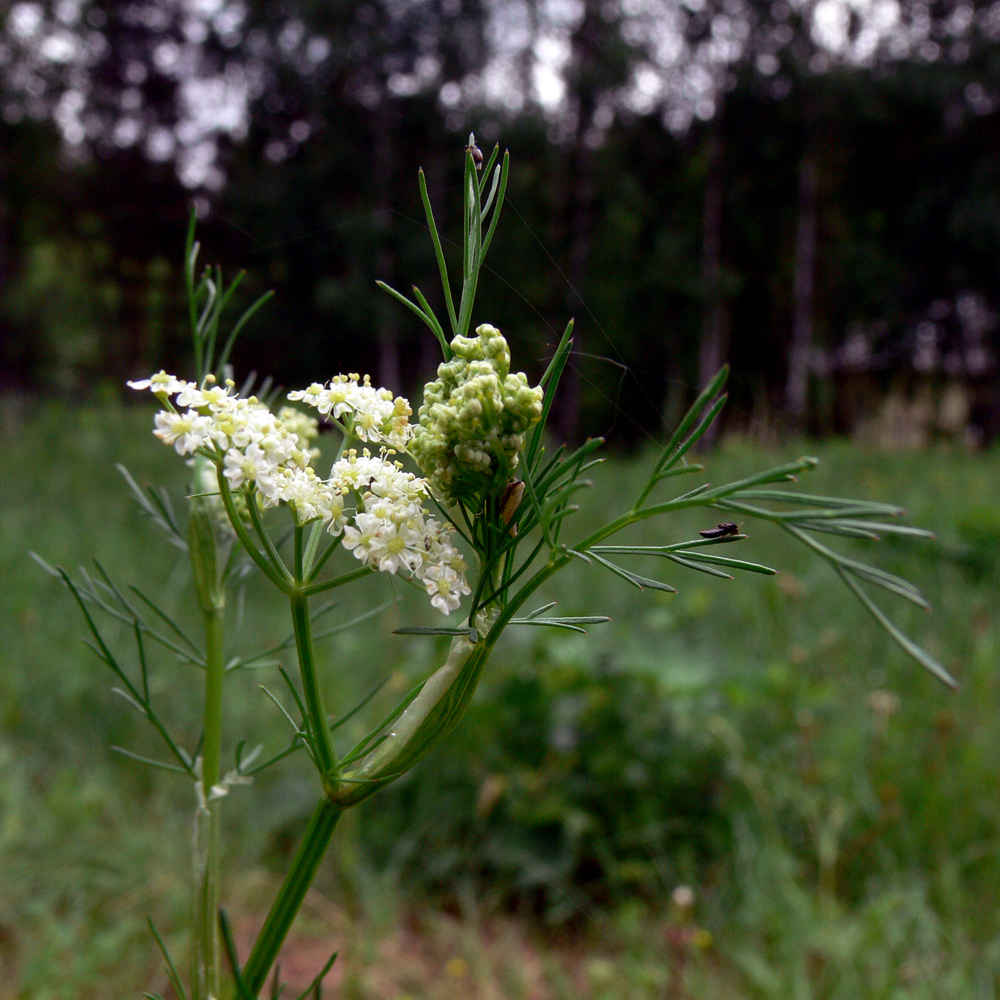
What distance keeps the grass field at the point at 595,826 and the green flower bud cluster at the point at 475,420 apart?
1.76 m

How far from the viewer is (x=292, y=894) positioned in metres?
0.39

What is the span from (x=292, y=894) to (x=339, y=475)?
201 millimetres

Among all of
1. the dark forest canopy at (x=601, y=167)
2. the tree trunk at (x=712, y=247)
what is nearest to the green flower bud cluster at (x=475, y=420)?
the dark forest canopy at (x=601, y=167)

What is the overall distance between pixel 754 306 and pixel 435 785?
1224cm

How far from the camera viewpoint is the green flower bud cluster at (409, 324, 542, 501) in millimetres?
367

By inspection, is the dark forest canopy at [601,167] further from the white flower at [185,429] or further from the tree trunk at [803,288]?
the white flower at [185,429]

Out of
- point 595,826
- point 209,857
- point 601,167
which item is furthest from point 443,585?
point 601,167

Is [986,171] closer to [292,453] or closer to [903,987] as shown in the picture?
[903,987]

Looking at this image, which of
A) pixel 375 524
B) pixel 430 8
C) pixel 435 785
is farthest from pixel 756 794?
pixel 430 8

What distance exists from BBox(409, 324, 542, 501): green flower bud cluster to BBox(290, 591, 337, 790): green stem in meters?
0.08

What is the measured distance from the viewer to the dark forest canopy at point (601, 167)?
9203mm

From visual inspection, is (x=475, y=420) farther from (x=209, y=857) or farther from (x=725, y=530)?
(x=209, y=857)

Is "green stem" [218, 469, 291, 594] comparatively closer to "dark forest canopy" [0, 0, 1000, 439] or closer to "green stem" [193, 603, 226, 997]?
"green stem" [193, 603, 226, 997]

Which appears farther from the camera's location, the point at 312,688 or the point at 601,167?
the point at 601,167
